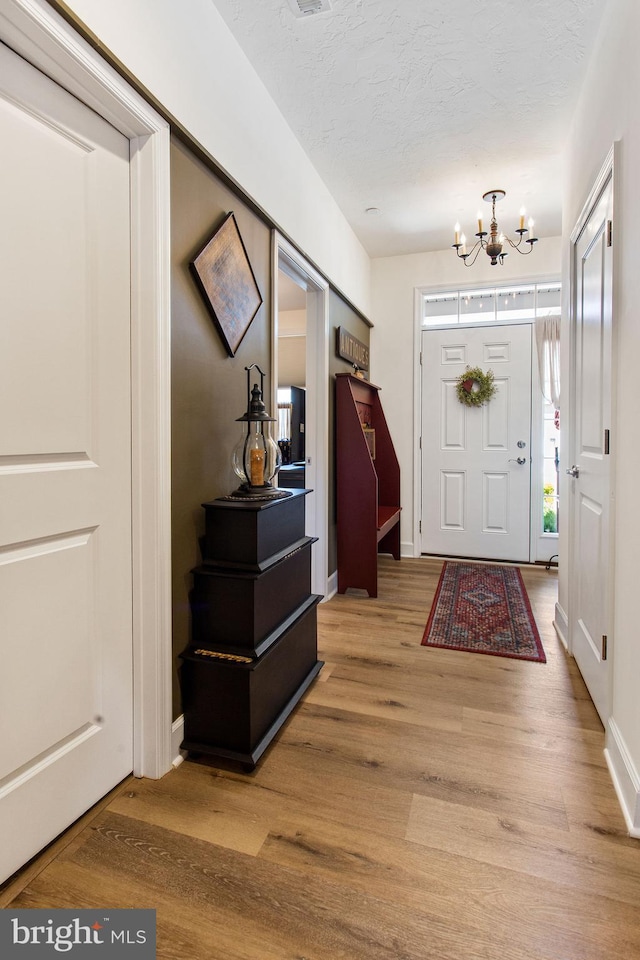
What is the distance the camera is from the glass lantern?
188 cm

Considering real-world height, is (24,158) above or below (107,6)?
below

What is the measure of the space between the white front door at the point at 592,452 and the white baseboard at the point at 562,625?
13 centimetres

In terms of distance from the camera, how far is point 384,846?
1.35 metres

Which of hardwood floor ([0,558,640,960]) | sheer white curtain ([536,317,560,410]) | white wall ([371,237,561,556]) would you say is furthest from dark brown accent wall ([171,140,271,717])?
sheer white curtain ([536,317,560,410])

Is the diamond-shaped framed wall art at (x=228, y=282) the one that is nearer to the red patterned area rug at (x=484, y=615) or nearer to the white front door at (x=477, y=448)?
the red patterned area rug at (x=484, y=615)

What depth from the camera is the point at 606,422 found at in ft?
6.13

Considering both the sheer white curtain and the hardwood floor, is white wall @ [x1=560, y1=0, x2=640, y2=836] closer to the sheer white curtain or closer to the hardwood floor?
the hardwood floor

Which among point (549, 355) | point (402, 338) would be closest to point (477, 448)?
point (549, 355)

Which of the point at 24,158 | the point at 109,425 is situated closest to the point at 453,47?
the point at 24,158

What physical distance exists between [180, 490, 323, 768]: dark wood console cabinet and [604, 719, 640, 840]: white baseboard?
1102mm

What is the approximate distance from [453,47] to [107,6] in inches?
60.1

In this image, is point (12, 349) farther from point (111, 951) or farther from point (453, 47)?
point (453, 47)

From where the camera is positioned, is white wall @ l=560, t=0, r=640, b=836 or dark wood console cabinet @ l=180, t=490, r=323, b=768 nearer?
white wall @ l=560, t=0, r=640, b=836

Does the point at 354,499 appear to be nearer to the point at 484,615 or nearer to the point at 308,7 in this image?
the point at 484,615
